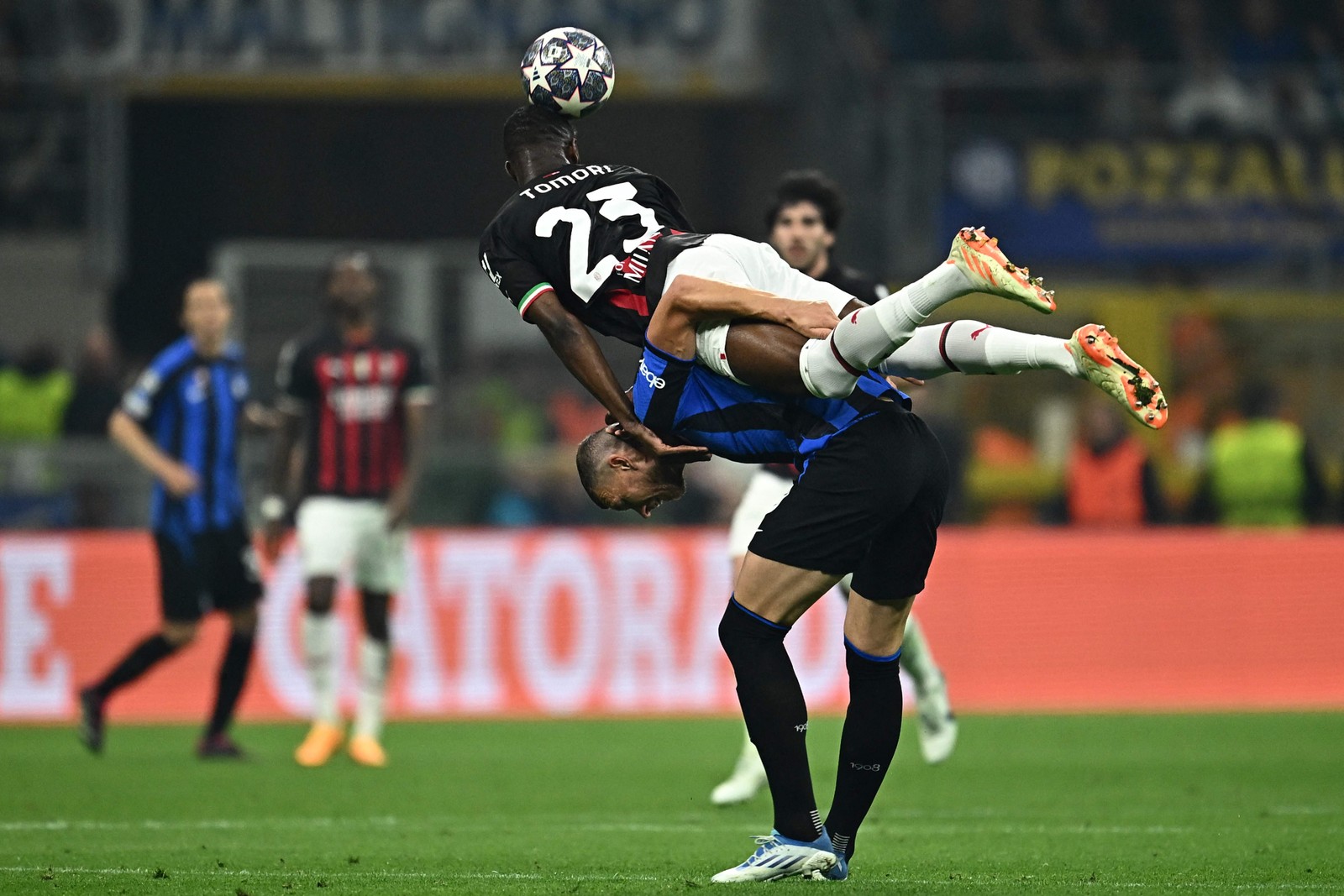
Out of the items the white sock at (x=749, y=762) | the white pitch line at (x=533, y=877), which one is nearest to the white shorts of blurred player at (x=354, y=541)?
the white sock at (x=749, y=762)

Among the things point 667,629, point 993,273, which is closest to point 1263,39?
point 667,629

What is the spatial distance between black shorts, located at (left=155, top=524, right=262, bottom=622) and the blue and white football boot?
5.55m

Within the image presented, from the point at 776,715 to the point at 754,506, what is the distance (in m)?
2.95

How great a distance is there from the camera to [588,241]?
6.41 m

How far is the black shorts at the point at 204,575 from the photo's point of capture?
10.9 meters

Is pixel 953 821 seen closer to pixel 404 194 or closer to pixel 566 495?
pixel 566 495

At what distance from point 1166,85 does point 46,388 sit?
985cm

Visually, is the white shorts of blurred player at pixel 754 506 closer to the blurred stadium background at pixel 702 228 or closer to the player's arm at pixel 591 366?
the player's arm at pixel 591 366

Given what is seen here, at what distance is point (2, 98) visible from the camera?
18.4 m

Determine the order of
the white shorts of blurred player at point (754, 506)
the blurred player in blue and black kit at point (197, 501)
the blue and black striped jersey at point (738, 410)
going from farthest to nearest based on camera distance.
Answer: the blurred player in blue and black kit at point (197, 501)
the white shorts of blurred player at point (754, 506)
the blue and black striped jersey at point (738, 410)

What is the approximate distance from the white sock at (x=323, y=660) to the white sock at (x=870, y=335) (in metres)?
5.74

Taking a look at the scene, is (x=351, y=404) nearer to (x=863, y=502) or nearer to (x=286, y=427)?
(x=286, y=427)

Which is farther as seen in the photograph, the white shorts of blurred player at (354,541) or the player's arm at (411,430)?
the player's arm at (411,430)

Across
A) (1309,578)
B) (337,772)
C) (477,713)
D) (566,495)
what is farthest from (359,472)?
(1309,578)
